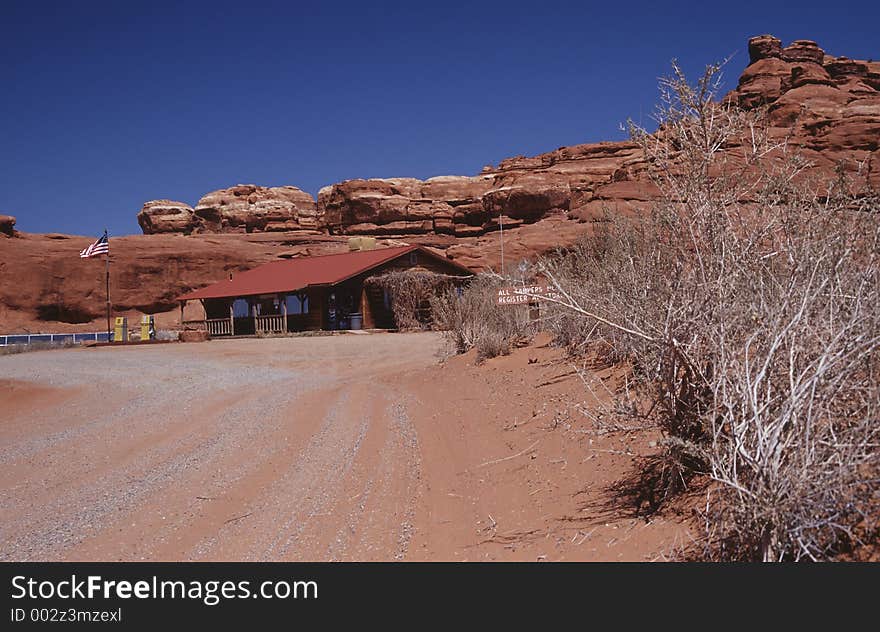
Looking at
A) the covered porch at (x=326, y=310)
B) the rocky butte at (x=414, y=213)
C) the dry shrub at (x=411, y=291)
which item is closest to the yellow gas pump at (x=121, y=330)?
the covered porch at (x=326, y=310)

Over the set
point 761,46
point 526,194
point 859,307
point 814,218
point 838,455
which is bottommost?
point 838,455

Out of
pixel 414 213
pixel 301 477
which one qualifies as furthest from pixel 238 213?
pixel 301 477

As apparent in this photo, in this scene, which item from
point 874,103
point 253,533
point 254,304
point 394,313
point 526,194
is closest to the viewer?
point 253,533

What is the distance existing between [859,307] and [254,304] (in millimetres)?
34567

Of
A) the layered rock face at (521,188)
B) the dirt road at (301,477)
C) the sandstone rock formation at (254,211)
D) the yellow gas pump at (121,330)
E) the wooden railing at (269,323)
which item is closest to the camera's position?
the dirt road at (301,477)

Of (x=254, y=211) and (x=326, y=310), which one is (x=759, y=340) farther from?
(x=254, y=211)

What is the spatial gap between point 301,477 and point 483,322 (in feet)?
25.5

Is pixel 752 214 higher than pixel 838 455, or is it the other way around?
pixel 752 214

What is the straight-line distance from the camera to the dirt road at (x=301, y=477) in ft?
15.0

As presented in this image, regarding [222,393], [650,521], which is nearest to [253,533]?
[650,521]

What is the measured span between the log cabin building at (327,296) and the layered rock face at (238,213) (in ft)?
111

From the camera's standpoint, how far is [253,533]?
4.97m

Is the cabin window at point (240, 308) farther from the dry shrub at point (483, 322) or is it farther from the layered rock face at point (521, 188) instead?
the dry shrub at point (483, 322)

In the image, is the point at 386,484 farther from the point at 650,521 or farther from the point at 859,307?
the point at 859,307
